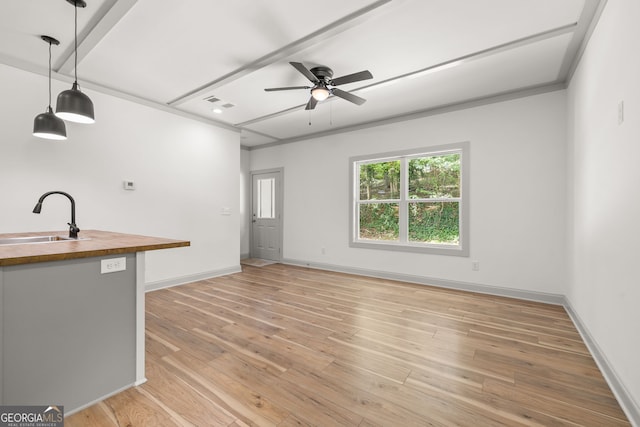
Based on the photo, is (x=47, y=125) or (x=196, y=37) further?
(x=196, y=37)

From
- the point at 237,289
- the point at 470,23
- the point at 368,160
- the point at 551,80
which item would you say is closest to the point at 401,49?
the point at 470,23

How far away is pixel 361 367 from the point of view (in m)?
2.16

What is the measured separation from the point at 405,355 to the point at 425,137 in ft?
11.3

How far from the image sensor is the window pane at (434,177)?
176 inches

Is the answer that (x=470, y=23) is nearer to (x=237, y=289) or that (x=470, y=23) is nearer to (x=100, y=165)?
(x=237, y=289)

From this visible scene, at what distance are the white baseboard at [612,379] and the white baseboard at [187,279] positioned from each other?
4907mm

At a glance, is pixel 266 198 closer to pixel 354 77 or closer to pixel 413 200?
pixel 413 200

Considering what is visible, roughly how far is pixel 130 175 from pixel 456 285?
5.01 meters

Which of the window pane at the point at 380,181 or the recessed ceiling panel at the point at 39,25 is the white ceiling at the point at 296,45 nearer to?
the recessed ceiling panel at the point at 39,25

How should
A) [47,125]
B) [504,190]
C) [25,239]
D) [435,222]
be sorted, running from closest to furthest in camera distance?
[25,239] < [47,125] < [504,190] < [435,222]

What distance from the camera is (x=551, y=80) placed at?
3.54 metres

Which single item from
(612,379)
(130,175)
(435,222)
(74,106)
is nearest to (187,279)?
(130,175)

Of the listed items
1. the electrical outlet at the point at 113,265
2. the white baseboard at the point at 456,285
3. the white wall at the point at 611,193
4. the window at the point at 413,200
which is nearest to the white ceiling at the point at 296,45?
the white wall at the point at 611,193

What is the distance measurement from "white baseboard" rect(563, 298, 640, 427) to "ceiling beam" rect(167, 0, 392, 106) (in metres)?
3.06
